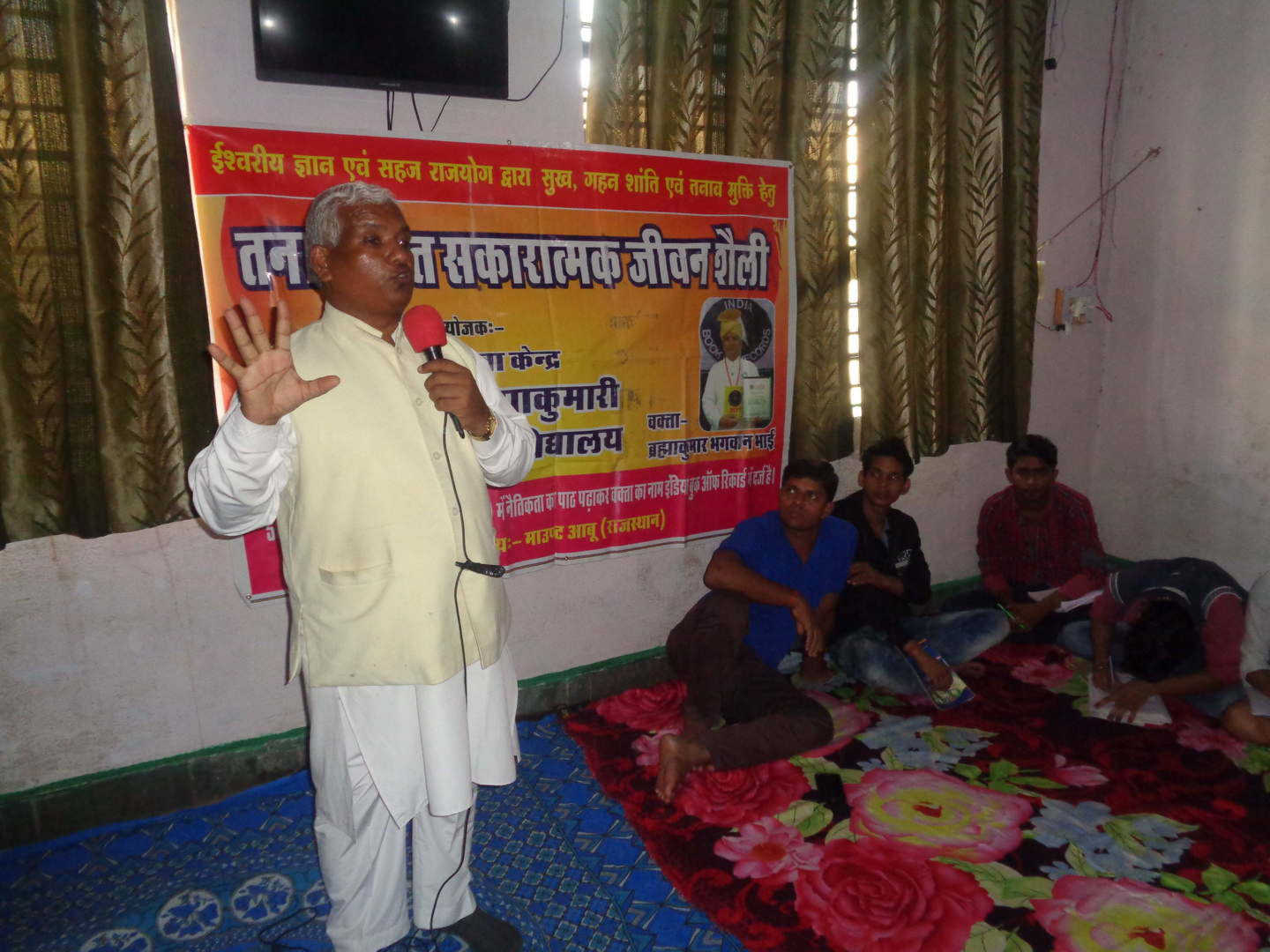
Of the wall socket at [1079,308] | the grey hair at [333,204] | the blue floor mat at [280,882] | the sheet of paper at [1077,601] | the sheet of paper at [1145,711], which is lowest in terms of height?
the blue floor mat at [280,882]

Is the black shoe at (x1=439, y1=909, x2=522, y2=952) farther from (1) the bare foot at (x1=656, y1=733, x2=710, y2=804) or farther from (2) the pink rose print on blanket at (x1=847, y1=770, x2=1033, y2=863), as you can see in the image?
(2) the pink rose print on blanket at (x1=847, y1=770, x2=1033, y2=863)

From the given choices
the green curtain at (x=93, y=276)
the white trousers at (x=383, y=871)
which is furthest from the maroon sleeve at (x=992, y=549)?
the green curtain at (x=93, y=276)

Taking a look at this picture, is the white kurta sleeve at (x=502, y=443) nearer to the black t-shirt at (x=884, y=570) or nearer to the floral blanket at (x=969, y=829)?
the floral blanket at (x=969, y=829)

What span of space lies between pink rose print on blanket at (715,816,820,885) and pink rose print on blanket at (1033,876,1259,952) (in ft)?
1.95

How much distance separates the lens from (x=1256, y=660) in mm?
2639

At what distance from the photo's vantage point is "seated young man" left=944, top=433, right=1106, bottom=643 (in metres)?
3.47

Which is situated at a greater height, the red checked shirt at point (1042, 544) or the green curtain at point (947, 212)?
the green curtain at point (947, 212)

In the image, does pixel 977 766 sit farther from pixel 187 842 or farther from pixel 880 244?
pixel 187 842

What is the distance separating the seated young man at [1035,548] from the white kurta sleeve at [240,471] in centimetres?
305

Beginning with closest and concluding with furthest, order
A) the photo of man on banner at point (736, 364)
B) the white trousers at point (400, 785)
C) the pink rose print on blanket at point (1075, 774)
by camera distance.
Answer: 1. the white trousers at point (400, 785)
2. the pink rose print on blanket at point (1075, 774)
3. the photo of man on banner at point (736, 364)

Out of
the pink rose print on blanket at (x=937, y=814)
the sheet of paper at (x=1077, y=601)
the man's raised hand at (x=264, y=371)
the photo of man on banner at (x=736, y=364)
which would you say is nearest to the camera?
the man's raised hand at (x=264, y=371)

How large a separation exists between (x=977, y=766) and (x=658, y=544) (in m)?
1.34

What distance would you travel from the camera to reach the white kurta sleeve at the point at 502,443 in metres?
1.76

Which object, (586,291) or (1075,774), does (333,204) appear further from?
(1075,774)
